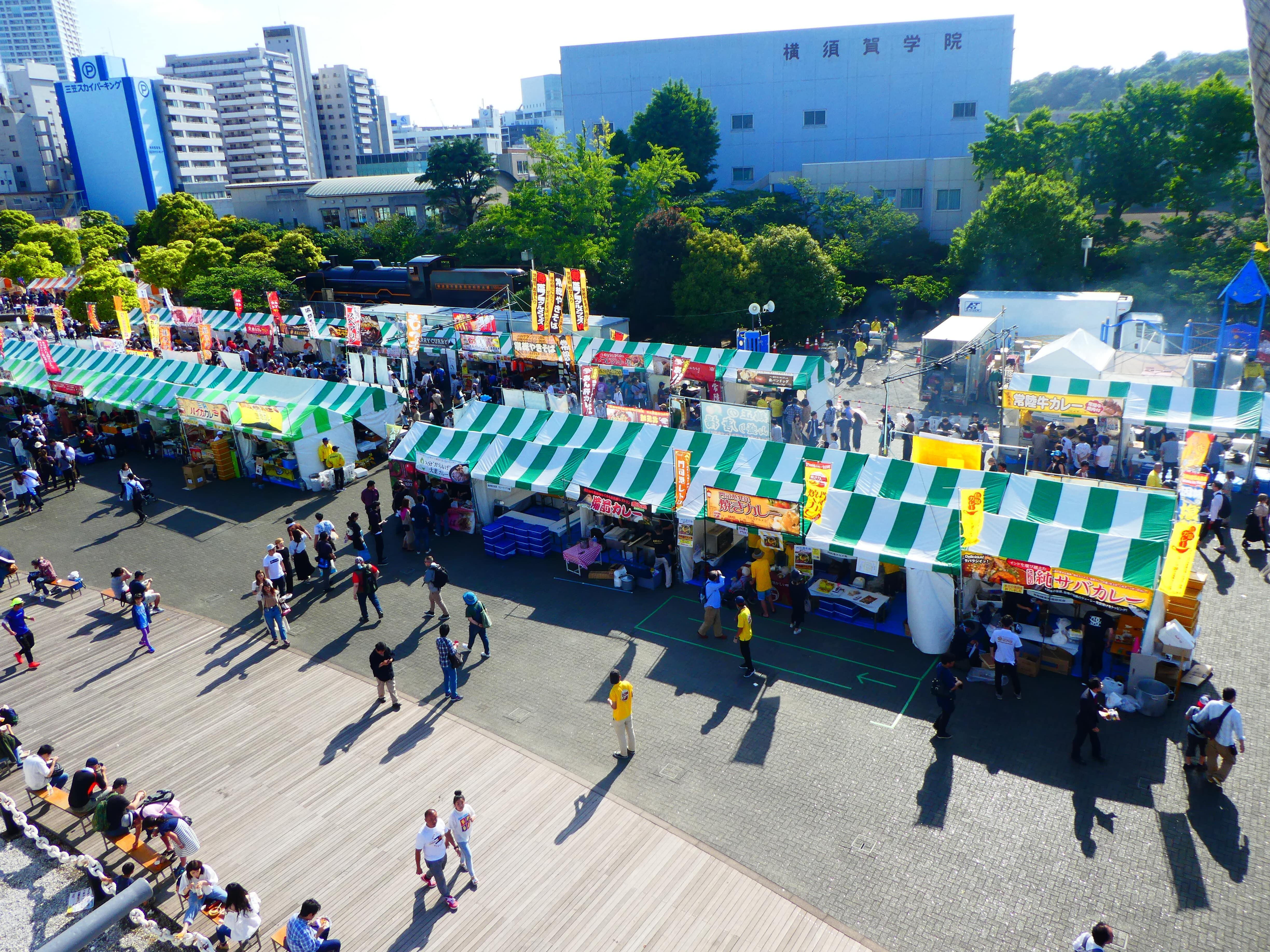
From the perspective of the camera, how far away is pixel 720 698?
11633mm

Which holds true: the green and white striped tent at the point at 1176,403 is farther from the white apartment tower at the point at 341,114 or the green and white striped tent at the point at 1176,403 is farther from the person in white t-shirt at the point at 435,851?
the white apartment tower at the point at 341,114

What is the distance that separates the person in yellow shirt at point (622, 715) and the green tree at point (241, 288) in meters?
36.8

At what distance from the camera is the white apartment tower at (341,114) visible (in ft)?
416

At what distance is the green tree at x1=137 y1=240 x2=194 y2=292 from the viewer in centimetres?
4497

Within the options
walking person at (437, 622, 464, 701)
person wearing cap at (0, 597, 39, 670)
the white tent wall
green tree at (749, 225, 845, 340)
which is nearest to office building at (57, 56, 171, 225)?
green tree at (749, 225, 845, 340)

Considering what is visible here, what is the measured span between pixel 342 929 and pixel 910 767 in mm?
6857

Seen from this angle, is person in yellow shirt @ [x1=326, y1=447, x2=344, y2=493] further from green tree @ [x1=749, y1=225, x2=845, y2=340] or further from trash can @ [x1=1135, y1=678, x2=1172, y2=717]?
green tree @ [x1=749, y1=225, x2=845, y2=340]

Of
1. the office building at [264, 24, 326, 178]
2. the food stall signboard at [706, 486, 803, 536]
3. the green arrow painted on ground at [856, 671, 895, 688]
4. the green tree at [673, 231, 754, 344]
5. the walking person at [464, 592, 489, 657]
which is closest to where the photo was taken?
the green arrow painted on ground at [856, 671, 895, 688]

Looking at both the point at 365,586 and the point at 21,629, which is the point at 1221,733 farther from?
the point at 21,629

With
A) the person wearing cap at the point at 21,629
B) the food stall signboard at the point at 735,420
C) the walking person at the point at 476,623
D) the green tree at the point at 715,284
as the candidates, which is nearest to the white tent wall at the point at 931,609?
the food stall signboard at the point at 735,420

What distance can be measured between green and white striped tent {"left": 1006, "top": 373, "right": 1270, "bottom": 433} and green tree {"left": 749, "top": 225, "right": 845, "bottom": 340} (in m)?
14.8

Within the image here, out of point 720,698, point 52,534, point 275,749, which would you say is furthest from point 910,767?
point 52,534

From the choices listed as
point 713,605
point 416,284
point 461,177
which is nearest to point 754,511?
point 713,605

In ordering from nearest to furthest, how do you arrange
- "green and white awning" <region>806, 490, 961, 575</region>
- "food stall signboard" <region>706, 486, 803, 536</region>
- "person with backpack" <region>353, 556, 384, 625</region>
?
1. "green and white awning" <region>806, 490, 961, 575</region>
2. "food stall signboard" <region>706, 486, 803, 536</region>
3. "person with backpack" <region>353, 556, 384, 625</region>
